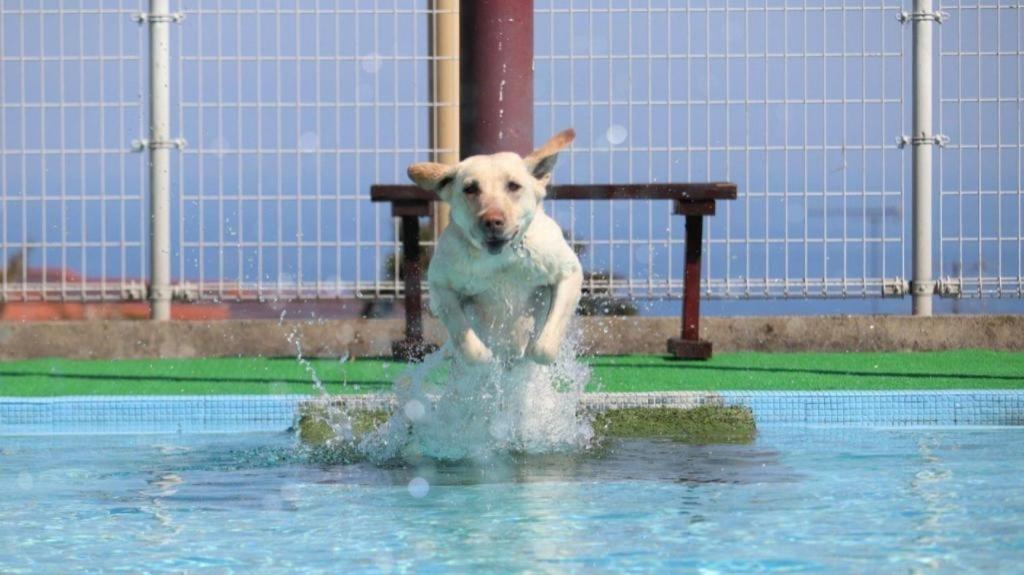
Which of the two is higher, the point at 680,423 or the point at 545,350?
the point at 545,350

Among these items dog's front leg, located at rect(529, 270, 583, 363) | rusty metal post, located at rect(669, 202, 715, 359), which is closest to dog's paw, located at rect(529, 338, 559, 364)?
dog's front leg, located at rect(529, 270, 583, 363)

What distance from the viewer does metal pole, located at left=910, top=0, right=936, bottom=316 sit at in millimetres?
10203

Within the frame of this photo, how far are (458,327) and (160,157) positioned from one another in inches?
215

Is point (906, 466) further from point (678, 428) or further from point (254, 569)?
point (254, 569)

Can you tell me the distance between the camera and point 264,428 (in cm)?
704

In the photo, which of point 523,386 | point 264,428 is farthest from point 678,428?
point 264,428

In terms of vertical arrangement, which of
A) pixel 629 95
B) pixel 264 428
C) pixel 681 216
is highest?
pixel 629 95

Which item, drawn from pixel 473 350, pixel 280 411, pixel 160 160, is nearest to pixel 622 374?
pixel 280 411

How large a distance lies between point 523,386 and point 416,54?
4.84 metres

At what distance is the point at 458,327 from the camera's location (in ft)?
16.7

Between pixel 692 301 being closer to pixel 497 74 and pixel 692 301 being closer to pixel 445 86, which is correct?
pixel 445 86

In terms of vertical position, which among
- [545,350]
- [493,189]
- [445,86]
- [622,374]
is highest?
[445,86]

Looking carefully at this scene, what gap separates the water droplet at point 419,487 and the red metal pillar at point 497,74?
159 cm

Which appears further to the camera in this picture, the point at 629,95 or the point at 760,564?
the point at 629,95
